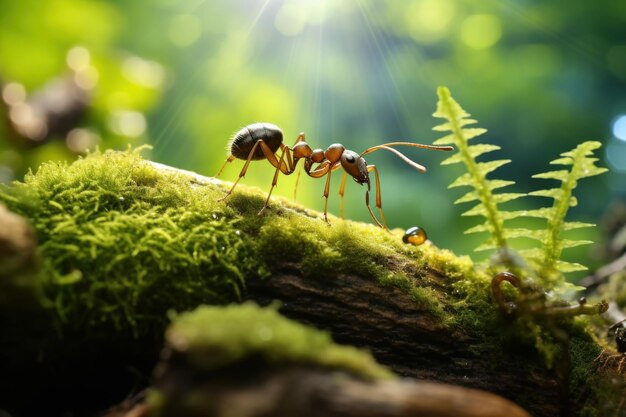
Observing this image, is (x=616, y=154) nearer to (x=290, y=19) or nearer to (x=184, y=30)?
(x=290, y=19)

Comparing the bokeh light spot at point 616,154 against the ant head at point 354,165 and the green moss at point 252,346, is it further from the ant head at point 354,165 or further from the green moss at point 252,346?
the green moss at point 252,346

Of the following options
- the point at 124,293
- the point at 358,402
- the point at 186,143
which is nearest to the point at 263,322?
the point at 358,402

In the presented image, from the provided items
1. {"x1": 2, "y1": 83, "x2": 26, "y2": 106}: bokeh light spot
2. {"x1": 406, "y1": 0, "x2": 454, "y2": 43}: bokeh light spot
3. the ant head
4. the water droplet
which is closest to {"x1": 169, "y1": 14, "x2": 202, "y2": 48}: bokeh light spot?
{"x1": 2, "y1": 83, "x2": 26, "y2": 106}: bokeh light spot

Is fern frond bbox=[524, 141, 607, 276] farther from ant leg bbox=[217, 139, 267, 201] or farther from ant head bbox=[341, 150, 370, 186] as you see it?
ant leg bbox=[217, 139, 267, 201]

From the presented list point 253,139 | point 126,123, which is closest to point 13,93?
point 126,123

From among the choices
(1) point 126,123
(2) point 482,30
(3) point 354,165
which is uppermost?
(2) point 482,30

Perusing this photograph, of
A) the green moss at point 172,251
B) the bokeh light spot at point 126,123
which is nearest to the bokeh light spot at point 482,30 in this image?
the bokeh light spot at point 126,123
